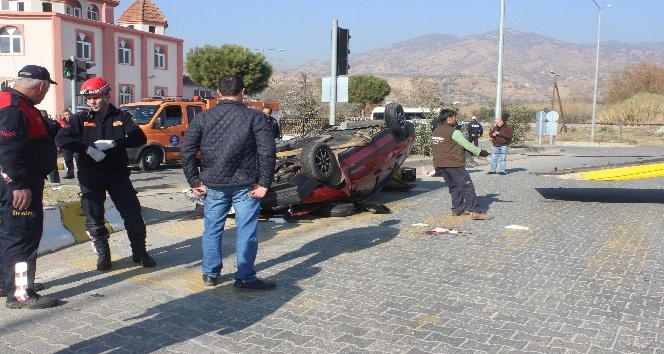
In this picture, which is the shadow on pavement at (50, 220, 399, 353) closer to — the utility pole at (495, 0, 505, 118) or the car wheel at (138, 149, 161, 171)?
the car wheel at (138, 149, 161, 171)

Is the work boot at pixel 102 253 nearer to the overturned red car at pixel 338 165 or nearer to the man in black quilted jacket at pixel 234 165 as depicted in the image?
the man in black quilted jacket at pixel 234 165

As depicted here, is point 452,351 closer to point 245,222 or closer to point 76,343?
point 245,222

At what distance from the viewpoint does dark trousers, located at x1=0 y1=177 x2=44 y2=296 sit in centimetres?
498

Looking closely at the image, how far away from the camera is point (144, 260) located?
6.40m

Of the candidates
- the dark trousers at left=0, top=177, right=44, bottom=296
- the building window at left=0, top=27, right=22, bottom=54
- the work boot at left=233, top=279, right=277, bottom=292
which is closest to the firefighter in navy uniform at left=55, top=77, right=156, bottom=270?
the dark trousers at left=0, top=177, right=44, bottom=296

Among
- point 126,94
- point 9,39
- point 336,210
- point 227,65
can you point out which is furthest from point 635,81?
point 336,210

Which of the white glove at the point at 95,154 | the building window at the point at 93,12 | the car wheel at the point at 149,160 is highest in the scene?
the building window at the point at 93,12

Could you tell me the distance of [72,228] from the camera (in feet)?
25.0

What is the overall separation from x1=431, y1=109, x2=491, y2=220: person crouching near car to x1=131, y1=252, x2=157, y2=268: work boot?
489 cm

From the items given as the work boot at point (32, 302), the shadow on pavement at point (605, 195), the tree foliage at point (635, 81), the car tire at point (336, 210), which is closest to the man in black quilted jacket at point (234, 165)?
the work boot at point (32, 302)

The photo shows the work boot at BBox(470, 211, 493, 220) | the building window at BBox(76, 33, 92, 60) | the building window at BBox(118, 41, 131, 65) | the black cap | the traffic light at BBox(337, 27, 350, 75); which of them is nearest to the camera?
the black cap

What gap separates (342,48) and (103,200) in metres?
9.71

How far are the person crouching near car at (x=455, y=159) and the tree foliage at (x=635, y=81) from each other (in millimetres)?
59629

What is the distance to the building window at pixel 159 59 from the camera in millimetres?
42344
